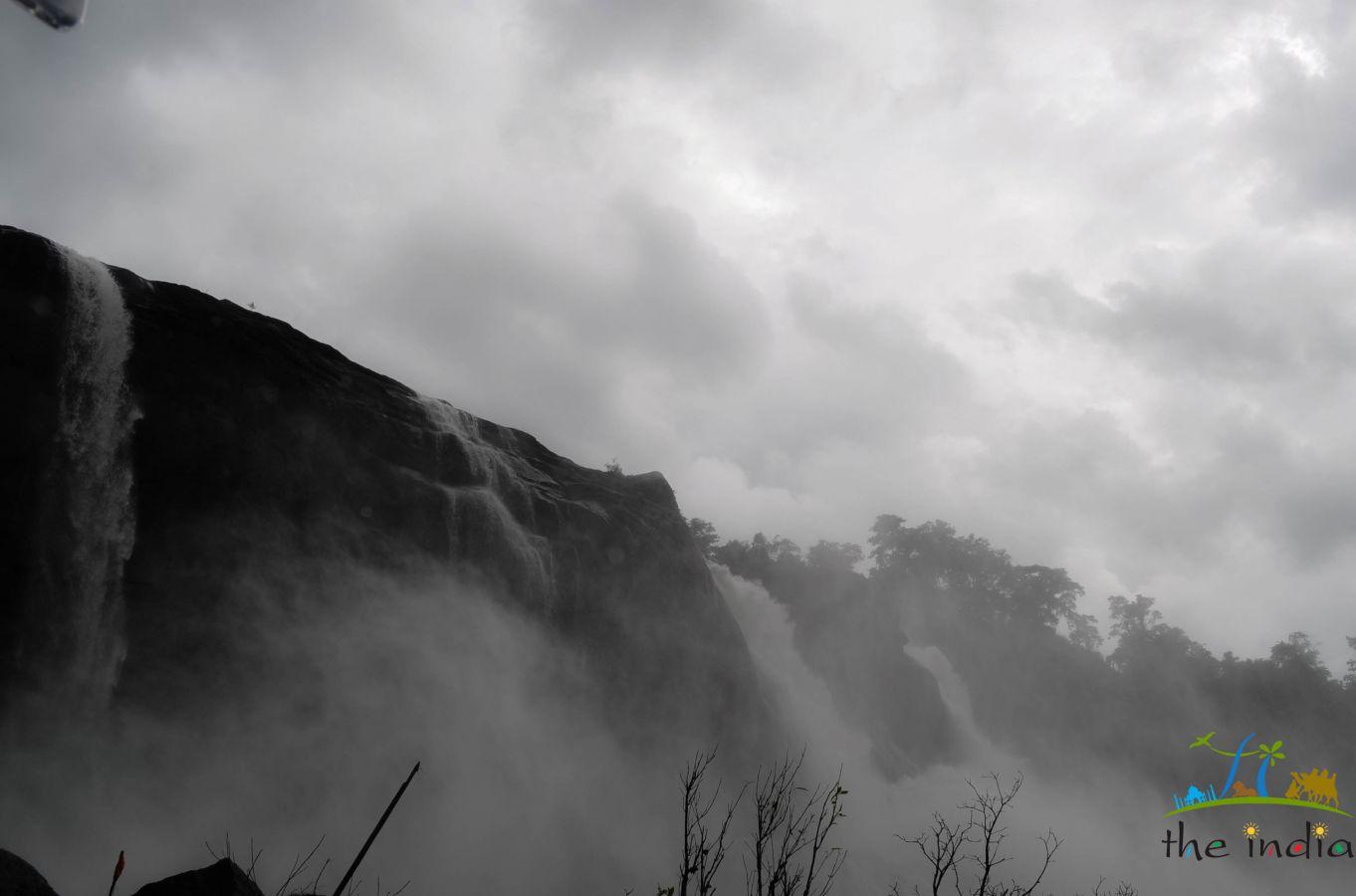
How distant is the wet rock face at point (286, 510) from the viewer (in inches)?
662

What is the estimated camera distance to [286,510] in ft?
66.5

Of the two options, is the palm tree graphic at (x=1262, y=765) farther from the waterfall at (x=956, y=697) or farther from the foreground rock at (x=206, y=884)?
the foreground rock at (x=206, y=884)

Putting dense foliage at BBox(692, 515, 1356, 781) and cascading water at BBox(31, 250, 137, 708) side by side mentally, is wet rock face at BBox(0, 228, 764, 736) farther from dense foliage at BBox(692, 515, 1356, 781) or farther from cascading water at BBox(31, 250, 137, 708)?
dense foliage at BBox(692, 515, 1356, 781)

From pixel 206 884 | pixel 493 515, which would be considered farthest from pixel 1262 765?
pixel 206 884

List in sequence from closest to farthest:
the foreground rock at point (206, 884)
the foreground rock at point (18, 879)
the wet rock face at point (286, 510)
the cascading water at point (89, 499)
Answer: the foreground rock at point (18, 879)
the foreground rock at point (206, 884)
the cascading water at point (89, 499)
the wet rock face at point (286, 510)

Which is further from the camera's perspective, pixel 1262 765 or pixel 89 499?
pixel 1262 765

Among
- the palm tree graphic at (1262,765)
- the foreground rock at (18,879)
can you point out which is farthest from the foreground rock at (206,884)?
the palm tree graphic at (1262,765)

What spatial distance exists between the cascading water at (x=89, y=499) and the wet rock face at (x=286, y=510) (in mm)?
174

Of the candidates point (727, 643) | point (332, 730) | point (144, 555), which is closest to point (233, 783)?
point (332, 730)

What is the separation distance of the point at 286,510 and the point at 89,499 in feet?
14.0

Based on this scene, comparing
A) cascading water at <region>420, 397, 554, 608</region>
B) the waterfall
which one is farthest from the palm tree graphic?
cascading water at <region>420, 397, 554, 608</region>

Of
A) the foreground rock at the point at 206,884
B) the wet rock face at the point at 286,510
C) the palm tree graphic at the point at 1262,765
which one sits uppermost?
the wet rock face at the point at 286,510

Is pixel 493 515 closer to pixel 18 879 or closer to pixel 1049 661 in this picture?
pixel 18 879

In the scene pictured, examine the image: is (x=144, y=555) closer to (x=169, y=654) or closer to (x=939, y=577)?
(x=169, y=654)
